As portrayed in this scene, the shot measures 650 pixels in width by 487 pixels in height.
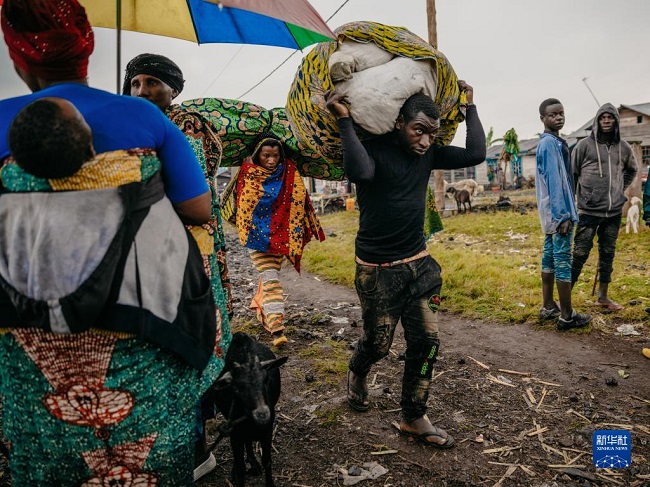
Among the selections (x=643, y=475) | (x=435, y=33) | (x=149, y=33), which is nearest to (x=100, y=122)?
(x=149, y=33)

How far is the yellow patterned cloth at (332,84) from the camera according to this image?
240cm

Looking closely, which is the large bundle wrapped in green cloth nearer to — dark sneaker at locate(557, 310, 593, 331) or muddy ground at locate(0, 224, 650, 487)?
muddy ground at locate(0, 224, 650, 487)

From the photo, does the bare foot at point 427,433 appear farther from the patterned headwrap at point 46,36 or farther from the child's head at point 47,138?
the patterned headwrap at point 46,36

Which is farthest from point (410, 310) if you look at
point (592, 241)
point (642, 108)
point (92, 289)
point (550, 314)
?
point (642, 108)

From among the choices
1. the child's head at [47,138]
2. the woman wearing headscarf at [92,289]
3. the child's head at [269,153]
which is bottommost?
the woman wearing headscarf at [92,289]

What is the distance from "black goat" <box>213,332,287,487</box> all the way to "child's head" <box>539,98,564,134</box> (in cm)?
388

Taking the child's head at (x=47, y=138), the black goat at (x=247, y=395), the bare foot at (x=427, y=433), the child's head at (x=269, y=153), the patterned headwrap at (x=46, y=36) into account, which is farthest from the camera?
the child's head at (x=269, y=153)

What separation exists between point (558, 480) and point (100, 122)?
9.40 feet

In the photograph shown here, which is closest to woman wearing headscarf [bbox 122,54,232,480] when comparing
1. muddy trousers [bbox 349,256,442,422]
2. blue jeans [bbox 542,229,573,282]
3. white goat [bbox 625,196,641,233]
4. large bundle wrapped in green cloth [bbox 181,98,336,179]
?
large bundle wrapped in green cloth [bbox 181,98,336,179]

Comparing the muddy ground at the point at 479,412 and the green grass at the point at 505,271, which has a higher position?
the green grass at the point at 505,271

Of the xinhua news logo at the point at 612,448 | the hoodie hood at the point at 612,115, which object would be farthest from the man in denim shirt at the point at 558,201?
the xinhua news logo at the point at 612,448

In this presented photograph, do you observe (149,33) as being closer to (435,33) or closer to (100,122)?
(100,122)

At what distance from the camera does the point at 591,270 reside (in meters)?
6.94

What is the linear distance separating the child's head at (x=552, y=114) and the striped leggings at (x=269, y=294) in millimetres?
3188
